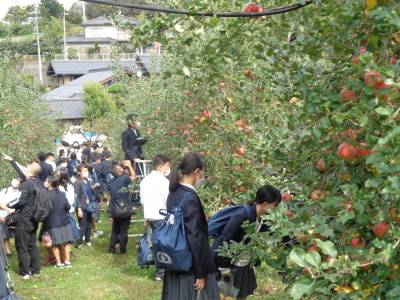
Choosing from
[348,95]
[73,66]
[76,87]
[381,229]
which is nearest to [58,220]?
[348,95]

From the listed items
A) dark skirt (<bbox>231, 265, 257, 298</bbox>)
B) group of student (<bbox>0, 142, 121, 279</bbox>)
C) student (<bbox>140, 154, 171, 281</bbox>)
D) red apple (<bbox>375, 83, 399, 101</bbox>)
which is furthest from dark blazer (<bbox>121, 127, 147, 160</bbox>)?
red apple (<bbox>375, 83, 399, 101</bbox>)

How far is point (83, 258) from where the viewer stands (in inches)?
467

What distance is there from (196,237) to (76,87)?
179 ft

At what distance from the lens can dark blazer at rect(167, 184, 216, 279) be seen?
208 inches

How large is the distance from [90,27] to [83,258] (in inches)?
3178

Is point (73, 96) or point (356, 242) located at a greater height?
point (356, 242)

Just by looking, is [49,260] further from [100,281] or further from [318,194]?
[318,194]

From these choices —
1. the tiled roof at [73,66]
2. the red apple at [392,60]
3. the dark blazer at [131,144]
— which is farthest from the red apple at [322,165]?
the tiled roof at [73,66]

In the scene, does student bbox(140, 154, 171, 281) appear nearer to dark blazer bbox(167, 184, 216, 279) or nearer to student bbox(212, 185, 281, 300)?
student bbox(212, 185, 281, 300)

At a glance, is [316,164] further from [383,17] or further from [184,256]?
[184,256]

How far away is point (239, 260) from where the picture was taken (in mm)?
5953

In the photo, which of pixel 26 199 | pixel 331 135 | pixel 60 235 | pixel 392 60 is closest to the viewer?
pixel 392 60

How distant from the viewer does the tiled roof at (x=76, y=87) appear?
54925 mm

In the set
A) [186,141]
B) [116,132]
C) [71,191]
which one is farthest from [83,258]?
[116,132]
